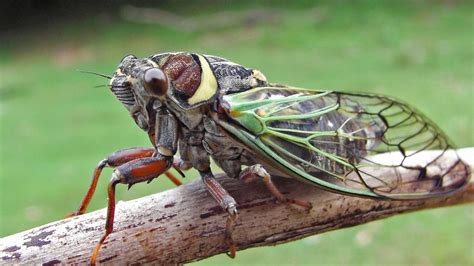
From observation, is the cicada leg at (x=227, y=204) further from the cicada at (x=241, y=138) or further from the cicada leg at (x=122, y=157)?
→ the cicada leg at (x=122, y=157)

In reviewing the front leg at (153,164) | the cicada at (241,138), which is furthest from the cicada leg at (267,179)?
the front leg at (153,164)

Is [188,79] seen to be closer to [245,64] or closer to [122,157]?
[122,157]

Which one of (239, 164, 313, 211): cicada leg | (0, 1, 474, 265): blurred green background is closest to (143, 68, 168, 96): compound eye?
(239, 164, 313, 211): cicada leg

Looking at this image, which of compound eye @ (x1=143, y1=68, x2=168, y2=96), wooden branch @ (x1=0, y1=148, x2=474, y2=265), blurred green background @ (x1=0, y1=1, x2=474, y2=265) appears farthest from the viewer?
blurred green background @ (x1=0, y1=1, x2=474, y2=265)

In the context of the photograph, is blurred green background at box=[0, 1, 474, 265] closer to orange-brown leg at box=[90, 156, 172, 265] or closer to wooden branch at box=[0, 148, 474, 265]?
wooden branch at box=[0, 148, 474, 265]

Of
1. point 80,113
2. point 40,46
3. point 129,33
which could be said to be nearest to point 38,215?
point 80,113

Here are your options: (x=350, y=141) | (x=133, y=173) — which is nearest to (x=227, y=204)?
(x=133, y=173)
